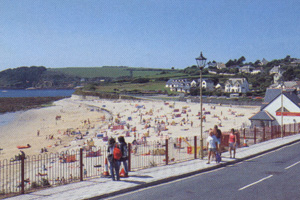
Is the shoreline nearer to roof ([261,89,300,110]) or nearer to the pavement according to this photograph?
roof ([261,89,300,110])

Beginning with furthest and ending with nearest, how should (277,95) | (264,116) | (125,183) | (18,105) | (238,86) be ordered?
(18,105)
(238,86)
(277,95)
(264,116)
(125,183)

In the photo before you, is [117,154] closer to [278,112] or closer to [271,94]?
[278,112]

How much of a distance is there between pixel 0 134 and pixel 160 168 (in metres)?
33.1

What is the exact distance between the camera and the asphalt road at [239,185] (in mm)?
9602

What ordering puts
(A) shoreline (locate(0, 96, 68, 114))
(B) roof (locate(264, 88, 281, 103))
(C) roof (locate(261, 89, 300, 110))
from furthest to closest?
1. (A) shoreline (locate(0, 96, 68, 114))
2. (B) roof (locate(264, 88, 281, 103))
3. (C) roof (locate(261, 89, 300, 110))

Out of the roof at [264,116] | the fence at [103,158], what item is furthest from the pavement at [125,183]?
the roof at [264,116]

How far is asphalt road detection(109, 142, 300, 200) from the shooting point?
960 cm

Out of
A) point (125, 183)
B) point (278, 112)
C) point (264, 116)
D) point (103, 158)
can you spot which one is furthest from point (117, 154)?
point (278, 112)

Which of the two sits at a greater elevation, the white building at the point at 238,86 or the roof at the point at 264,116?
the white building at the point at 238,86

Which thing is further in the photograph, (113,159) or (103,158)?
(103,158)

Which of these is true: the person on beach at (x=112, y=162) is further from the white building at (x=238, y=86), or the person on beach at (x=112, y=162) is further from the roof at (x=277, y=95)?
the white building at (x=238, y=86)

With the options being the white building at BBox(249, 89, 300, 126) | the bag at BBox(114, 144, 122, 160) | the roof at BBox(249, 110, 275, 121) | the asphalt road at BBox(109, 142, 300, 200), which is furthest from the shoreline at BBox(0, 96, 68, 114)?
the asphalt road at BBox(109, 142, 300, 200)

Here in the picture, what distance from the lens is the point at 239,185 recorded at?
1079 centimetres

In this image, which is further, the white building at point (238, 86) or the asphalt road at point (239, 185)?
the white building at point (238, 86)
